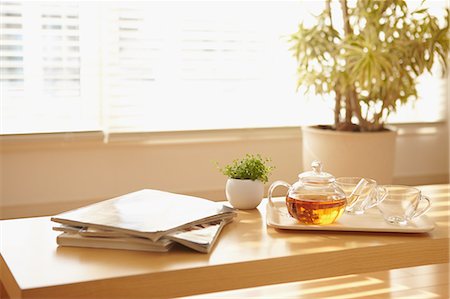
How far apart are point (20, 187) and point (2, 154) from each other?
0.61 ft

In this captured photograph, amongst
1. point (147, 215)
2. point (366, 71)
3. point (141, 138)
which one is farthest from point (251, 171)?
point (141, 138)

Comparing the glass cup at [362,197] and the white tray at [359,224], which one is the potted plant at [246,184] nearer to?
the white tray at [359,224]

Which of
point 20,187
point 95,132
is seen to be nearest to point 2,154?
point 20,187

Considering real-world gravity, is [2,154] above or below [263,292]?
above

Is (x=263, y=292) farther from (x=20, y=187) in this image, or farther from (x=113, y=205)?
(x=20, y=187)

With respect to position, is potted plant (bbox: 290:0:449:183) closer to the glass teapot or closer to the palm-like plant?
the palm-like plant

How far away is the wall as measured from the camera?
3346mm

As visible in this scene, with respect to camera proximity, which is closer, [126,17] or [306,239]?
[306,239]

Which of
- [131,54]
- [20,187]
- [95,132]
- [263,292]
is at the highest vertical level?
[131,54]

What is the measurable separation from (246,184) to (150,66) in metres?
1.83

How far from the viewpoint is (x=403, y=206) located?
1686 millimetres

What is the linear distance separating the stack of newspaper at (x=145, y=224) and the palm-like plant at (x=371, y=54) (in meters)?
1.67

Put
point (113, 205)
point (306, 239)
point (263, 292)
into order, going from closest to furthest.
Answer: point (306, 239), point (113, 205), point (263, 292)

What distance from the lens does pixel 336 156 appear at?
328 cm
